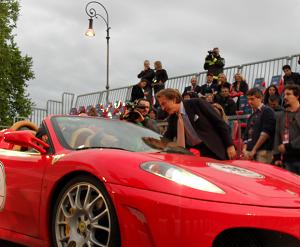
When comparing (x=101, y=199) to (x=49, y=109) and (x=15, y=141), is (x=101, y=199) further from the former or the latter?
(x=49, y=109)

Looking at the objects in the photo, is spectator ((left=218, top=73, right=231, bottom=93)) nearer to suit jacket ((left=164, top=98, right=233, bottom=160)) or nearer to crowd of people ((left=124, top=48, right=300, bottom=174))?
crowd of people ((left=124, top=48, right=300, bottom=174))

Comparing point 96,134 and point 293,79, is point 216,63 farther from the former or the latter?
point 96,134

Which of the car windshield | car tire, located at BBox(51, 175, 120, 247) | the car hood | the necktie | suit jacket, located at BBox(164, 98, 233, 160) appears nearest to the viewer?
the car hood

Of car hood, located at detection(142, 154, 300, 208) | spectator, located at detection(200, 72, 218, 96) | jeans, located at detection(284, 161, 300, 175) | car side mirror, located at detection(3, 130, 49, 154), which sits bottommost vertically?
jeans, located at detection(284, 161, 300, 175)

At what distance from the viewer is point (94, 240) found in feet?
10.5

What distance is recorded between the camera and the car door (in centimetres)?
383

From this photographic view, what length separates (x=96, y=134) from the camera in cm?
424

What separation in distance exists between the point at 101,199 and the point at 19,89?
38.0 metres

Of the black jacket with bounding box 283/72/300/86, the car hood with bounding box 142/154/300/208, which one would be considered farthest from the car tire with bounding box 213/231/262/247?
the black jacket with bounding box 283/72/300/86

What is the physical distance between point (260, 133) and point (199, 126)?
4.67ft

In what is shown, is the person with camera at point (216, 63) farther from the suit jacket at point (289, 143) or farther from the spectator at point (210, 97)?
the suit jacket at point (289, 143)

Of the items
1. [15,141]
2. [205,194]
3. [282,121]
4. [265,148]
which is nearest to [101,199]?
[205,194]

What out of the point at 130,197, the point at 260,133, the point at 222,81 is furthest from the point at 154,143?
the point at 222,81

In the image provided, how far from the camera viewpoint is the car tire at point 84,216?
10.2 feet
